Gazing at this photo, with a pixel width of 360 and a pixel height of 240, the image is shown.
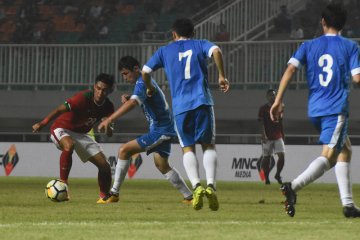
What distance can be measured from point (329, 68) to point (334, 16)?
52 centimetres

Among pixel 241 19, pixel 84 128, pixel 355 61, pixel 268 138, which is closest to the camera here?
pixel 355 61

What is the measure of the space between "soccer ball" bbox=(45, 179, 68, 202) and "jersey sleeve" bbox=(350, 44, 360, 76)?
4944mm

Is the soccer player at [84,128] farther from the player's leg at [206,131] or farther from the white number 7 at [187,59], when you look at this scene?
the player's leg at [206,131]

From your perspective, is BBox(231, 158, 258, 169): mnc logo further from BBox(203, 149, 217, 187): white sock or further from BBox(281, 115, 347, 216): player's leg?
BBox(281, 115, 347, 216): player's leg

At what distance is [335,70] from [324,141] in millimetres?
→ 717

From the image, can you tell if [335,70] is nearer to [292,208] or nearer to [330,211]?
[292,208]

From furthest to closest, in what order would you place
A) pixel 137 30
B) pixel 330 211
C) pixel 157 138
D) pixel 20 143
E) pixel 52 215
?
pixel 137 30
pixel 20 143
pixel 157 138
pixel 330 211
pixel 52 215

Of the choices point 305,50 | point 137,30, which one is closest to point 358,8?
point 137,30

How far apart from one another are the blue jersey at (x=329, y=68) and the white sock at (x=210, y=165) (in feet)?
5.15

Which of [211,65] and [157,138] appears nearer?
[157,138]

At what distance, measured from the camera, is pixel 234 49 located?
2809 cm

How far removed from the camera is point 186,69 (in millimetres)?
11711

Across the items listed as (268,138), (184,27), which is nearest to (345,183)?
(184,27)

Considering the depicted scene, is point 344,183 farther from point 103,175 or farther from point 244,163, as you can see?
point 244,163
